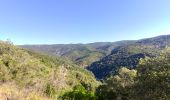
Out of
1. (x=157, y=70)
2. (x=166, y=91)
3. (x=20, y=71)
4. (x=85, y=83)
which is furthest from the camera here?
(x=85, y=83)

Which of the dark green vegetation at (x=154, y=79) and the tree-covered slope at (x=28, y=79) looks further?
the dark green vegetation at (x=154, y=79)

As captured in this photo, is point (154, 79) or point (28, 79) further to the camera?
point (28, 79)

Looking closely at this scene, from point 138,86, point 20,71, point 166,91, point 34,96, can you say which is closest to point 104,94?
point 20,71

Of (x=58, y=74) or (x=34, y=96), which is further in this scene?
(x=58, y=74)

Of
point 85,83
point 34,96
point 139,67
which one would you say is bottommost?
point 85,83

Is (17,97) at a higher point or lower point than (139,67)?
higher

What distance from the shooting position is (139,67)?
1252 inches

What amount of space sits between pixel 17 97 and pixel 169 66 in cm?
2202

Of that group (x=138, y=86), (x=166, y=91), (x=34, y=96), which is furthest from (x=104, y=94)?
(x=34, y=96)

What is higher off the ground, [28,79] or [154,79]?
[154,79]

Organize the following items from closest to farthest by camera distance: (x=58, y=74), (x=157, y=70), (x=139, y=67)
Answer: (x=157, y=70), (x=139, y=67), (x=58, y=74)

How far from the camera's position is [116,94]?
65.4 meters

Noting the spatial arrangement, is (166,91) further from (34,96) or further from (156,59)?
(34,96)

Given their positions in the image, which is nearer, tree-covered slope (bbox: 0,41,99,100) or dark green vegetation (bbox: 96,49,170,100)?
tree-covered slope (bbox: 0,41,99,100)
